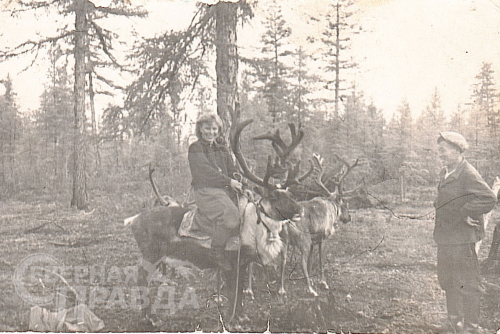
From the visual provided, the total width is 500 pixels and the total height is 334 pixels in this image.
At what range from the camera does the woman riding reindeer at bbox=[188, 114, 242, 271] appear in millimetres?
3398

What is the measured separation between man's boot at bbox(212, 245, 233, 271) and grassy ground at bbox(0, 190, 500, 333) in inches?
5.2

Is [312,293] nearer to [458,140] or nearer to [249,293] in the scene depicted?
[249,293]

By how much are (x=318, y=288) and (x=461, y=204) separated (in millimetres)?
1250

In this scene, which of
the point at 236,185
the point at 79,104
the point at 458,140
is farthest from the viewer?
the point at 79,104

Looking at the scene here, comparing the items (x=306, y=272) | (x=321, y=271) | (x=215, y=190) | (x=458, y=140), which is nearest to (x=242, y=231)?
(x=215, y=190)

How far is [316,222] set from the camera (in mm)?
3441

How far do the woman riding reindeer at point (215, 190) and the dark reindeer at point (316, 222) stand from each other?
336mm

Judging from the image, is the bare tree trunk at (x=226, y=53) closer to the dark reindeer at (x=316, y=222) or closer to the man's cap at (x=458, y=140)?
the dark reindeer at (x=316, y=222)

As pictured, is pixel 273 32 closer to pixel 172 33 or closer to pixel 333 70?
pixel 333 70

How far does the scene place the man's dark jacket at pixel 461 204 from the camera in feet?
11.2

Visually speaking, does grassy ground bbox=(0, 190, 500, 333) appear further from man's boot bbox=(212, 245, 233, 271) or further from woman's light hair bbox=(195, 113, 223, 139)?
woman's light hair bbox=(195, 113, 223, 139)

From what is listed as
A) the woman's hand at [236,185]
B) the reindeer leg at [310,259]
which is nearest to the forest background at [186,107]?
the woman's hand at [236,185]

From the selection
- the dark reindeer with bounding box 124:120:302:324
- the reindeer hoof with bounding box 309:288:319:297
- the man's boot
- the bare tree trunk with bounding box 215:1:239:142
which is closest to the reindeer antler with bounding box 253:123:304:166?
the dark reindeer with bounding box 124:120:302:324

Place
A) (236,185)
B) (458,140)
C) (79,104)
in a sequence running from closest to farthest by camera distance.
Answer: (236,185)
(458,140)
(79,104)
